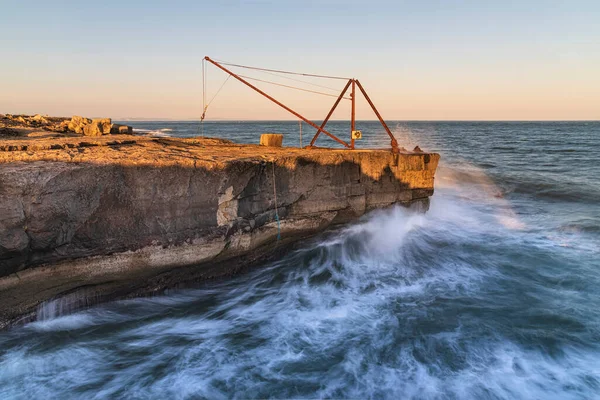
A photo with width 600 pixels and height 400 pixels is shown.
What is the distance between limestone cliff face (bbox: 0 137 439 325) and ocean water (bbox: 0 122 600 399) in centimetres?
72

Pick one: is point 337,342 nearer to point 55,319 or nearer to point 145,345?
point 145,345

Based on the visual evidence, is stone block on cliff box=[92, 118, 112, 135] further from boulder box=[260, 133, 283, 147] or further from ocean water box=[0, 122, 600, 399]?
ocean water box=[0, 122, 600, 399]

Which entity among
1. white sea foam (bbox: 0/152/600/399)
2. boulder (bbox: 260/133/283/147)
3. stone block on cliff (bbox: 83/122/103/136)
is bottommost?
white sea foam (bbox: 0/152/600/399)

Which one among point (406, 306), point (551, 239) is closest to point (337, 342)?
point (406, 306)

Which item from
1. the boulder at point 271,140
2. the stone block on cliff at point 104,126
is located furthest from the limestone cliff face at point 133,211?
the stone block on cliff at point 104,126

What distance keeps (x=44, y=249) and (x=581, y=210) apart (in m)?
17.2

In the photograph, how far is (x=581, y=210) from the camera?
1373 cm

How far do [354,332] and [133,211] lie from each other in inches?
170

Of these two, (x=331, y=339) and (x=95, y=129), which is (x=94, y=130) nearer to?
(x=95, y=129)

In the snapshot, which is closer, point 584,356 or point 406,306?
point 584,356

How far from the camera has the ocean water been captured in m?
4.80

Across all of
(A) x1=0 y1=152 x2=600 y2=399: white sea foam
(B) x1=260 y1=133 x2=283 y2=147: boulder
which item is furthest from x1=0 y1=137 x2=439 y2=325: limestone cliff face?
(B) x1=260 y1=133 x2=283 y2=147: boulder

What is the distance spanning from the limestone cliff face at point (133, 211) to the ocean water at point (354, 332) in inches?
28.5

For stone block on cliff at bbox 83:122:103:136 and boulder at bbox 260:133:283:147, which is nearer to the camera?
boulder at bbox 260:133:283:147
